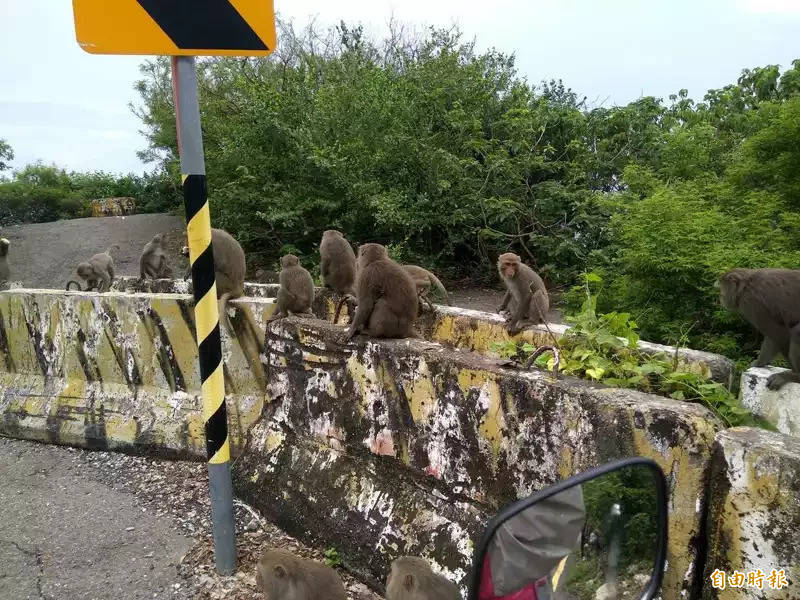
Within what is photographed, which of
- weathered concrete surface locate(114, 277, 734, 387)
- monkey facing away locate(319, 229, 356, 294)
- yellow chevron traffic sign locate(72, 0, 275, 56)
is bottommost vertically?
weathered concrete surface locate(114, 277, 734, 387)

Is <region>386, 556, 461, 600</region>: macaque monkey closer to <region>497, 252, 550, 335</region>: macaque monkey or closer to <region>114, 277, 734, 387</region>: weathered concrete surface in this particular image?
<region>114, 277, 734, 387</region>: weathered concrete surface

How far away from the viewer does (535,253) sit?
12.6m

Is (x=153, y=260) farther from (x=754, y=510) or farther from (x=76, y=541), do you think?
(x=754, y=510)

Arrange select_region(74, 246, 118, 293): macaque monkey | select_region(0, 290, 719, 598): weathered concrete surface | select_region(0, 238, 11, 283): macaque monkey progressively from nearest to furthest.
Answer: select_region(0, 290, 719, 598): weathered concrete surface < select_region(0, 238, 11, 283): macaque monkey < select_region(74, 246, 118, 293): macaque monkey

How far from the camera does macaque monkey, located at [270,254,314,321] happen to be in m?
5.43

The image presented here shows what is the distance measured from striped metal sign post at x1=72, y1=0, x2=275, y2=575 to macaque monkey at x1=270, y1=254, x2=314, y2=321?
1689 millimetres

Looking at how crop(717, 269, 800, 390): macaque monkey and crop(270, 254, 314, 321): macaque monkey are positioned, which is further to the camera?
crop(270, 254, 314, 321): macaque monkey

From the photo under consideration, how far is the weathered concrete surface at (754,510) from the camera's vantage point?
223 cm

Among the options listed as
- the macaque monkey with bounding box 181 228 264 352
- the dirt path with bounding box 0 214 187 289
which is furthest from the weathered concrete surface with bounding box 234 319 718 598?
the dirt path with bounding box 0 214 187 289

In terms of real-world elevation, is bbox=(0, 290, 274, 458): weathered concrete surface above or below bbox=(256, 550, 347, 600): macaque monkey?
above

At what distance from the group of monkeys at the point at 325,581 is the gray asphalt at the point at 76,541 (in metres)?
0.91

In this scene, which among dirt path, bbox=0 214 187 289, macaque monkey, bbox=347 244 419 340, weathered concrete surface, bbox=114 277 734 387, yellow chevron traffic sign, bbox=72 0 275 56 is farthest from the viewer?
dirt path, bbox=0 214 187 289

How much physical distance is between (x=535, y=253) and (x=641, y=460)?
36.8 feet

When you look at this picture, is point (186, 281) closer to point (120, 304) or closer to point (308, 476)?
point (120, 304)
